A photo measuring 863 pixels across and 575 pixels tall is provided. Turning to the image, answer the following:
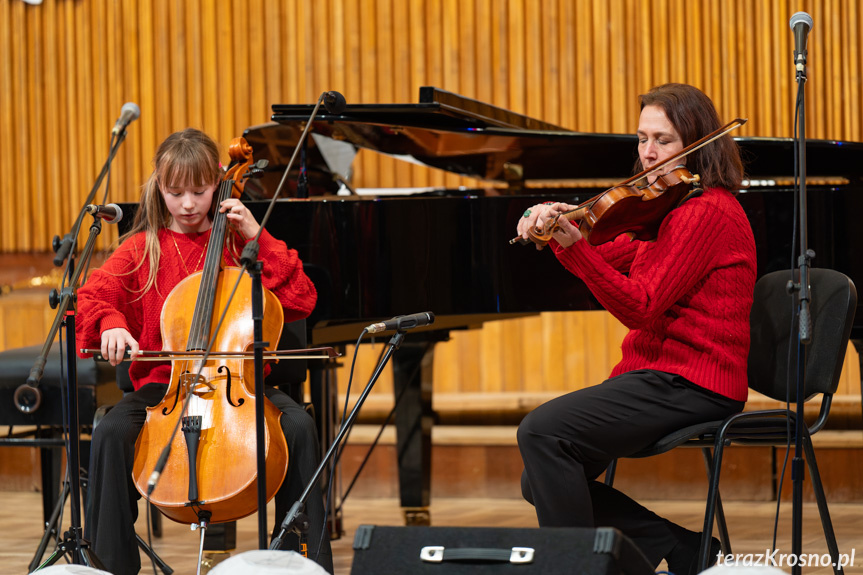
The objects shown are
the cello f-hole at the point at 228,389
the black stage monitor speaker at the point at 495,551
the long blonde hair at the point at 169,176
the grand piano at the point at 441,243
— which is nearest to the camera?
the black stage monitor speaker at the point at 495,551

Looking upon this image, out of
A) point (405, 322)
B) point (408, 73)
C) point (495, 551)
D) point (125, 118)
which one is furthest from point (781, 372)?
point (408, 73)

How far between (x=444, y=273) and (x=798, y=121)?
1.14 metres

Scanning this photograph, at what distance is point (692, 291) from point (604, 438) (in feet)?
1.22

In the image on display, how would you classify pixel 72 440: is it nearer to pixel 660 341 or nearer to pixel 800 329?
pixel 660 341

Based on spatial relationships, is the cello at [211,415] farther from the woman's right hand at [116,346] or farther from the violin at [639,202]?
the violin at [639,202]

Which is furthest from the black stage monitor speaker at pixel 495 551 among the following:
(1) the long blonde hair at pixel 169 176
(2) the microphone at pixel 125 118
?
(2) the microphone at pixel 125 118

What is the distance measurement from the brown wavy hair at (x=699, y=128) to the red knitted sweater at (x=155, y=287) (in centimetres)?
93

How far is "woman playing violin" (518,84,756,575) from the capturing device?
211 cm

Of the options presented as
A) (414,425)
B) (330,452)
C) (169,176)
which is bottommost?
(414,425)

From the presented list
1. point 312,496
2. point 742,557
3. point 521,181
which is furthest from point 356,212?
point 742,557

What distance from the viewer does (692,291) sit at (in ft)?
7.30

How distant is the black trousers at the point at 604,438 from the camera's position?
209 centimetres

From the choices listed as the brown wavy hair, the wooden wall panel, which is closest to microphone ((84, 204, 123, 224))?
the brown wavy hair

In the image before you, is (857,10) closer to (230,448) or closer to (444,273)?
(444,273)
